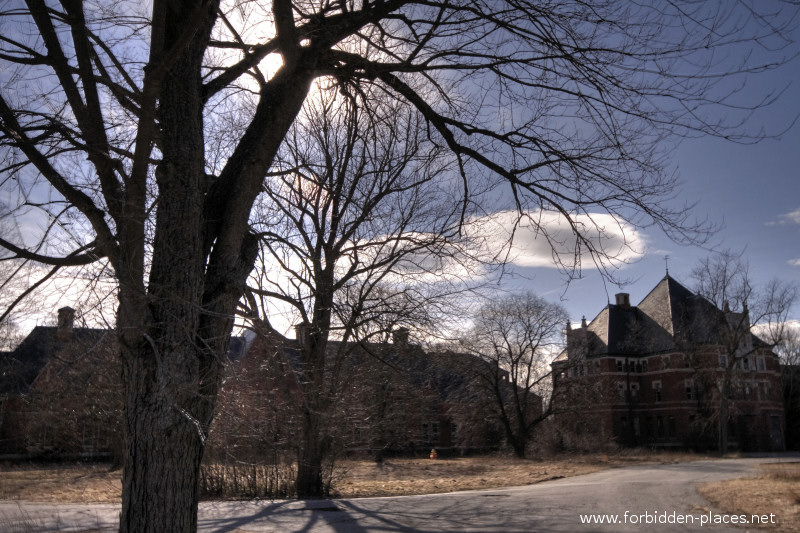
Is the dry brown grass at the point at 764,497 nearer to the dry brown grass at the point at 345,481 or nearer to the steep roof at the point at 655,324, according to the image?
the dry brown grass at the point at 345,481

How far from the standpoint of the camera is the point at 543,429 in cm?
4491

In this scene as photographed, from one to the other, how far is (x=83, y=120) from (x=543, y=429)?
42.8m

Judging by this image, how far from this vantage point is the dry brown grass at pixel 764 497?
10.3 meters

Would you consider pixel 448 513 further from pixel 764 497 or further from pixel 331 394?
pixel 764 497

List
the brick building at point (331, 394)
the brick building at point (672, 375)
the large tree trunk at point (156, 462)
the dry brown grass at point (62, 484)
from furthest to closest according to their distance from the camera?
the brick building at point (672, 375), the dry brown grass at point (62, 484), the brick building at point (331, 394), the large tree trunk at point (156, 462)

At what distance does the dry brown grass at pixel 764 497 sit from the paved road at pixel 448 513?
12.5 inches

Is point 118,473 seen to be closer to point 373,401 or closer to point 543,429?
point 373,401

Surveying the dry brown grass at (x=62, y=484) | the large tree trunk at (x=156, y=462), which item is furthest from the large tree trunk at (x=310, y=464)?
the large tree trunk at (x=156, y=462)

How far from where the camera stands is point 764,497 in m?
12.7

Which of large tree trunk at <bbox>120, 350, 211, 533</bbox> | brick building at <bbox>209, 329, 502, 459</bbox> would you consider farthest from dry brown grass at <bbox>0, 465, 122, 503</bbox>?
large tree trunk at <bbox>120, 350, 211, 533</bbox>

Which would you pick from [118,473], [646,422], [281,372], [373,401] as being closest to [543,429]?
[646,422]

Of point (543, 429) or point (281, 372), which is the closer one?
point (281, 372)

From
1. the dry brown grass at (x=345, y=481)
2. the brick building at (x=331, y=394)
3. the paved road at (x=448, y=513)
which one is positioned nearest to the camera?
the brick building at (x=331, y=394)

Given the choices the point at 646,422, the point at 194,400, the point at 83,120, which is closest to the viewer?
the point at 194,400
